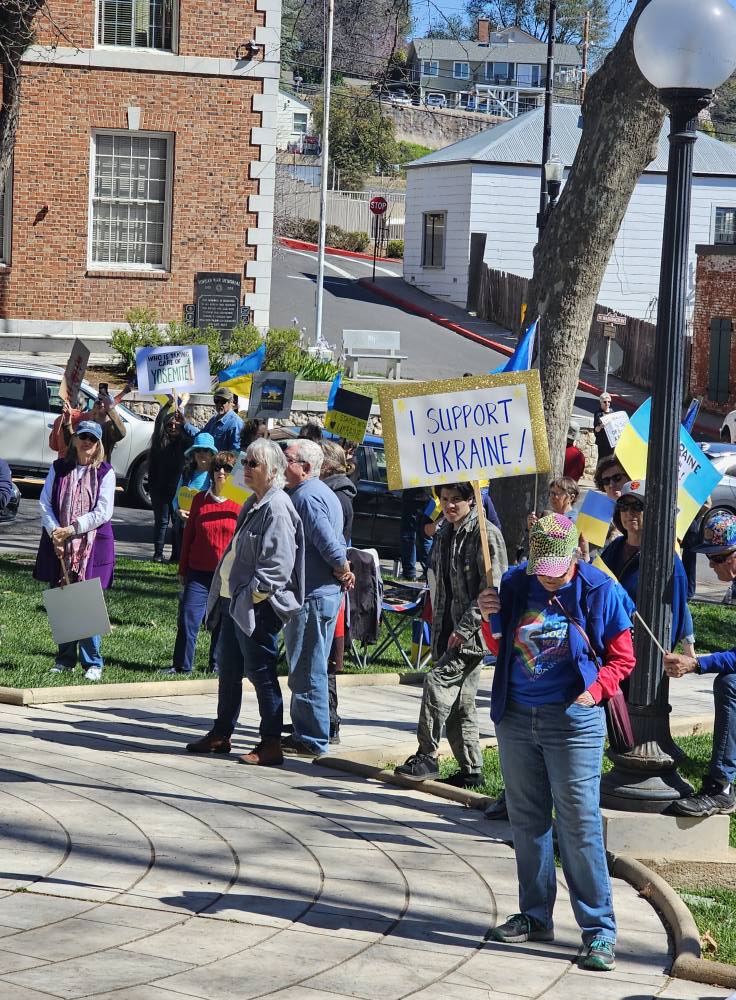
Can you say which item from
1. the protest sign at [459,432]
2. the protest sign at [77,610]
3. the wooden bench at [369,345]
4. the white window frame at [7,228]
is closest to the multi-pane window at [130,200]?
the white window frame at [7,228]

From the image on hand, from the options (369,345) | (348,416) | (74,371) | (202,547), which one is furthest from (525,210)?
(202,547)

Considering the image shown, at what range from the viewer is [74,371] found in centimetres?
1427

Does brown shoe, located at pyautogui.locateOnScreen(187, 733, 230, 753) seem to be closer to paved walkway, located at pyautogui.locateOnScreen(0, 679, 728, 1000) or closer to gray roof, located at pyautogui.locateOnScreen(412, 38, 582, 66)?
paved walkway, located at pyautogui.locateOnScreen(0, 679, 728, 1000)

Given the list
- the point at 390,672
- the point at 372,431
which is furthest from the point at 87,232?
the point at 390,672

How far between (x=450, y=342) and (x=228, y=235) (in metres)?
16.3

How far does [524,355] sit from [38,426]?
12490 millimetres

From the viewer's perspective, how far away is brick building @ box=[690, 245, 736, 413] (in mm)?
37125

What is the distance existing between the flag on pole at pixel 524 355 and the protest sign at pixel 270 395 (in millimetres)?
7028

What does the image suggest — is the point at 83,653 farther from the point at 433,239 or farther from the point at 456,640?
the point at 433,239

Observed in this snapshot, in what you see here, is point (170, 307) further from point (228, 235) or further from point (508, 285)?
point (508, 285)

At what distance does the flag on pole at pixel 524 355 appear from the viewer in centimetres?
842

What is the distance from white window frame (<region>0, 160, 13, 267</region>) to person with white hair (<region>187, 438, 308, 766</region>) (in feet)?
59.5

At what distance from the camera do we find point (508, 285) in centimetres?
4541

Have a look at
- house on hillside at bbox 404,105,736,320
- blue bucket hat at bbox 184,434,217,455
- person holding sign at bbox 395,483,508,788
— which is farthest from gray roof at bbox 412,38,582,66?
person holding sign at bbox 395,483,508,788
